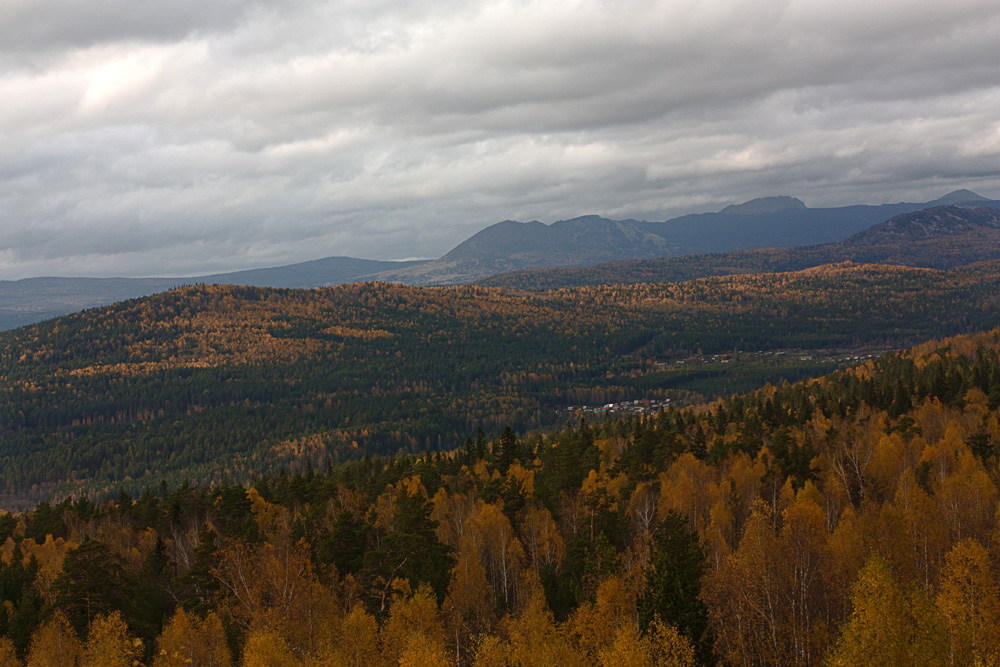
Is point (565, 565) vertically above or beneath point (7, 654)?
beneath

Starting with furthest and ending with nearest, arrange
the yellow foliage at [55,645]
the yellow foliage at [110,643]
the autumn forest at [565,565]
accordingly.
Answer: the yellow foliage at [55,645] < the yellow foliage at [110,643] < the autumn forest at [565,565]

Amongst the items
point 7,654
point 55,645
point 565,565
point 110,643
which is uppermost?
point 110,643

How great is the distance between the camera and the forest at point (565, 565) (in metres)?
56.9

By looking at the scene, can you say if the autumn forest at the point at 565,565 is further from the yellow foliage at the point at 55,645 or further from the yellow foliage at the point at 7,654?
the yellow foliage at the point at 7,654

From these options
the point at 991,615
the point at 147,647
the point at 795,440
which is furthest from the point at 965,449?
the point at 147,647

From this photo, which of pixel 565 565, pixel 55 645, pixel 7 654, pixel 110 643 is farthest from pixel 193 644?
pixel 565 565

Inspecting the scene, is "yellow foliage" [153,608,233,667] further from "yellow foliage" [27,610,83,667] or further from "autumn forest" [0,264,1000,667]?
"yellow foliage" [27,610,83,667]

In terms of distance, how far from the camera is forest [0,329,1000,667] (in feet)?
187

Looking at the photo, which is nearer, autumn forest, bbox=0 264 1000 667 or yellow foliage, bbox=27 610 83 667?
autumn forest, bbox=0 264 1000 667

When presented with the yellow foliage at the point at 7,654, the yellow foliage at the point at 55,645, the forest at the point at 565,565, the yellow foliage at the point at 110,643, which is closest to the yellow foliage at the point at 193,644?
the forest at the point at 565,565

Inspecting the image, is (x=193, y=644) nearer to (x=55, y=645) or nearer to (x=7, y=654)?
(x=55, y=645)

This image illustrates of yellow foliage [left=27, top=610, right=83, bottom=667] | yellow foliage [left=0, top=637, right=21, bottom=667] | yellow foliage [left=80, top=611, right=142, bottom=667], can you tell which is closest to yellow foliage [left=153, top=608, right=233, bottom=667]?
yellow foliage [left=80, top=611, right=142, bottom=667]

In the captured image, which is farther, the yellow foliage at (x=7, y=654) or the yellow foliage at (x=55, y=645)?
the yellow foliage at (x=7, y=654)

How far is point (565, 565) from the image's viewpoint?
8125 cm
